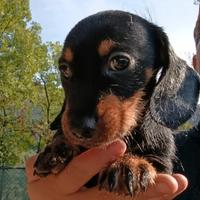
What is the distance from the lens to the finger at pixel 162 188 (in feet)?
8.18

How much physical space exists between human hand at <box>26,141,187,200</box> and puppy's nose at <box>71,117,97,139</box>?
8.7 inches

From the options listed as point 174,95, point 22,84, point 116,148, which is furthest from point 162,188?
point 22,84

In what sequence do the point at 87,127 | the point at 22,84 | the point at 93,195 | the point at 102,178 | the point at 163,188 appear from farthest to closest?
the point at 22,84 < the point at 93,195 < the point at 102,178 < the point at 163,188 < the point at 87,127

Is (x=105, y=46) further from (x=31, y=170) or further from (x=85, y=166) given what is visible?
(x=31, y=170)

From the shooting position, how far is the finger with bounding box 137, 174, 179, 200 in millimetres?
2494

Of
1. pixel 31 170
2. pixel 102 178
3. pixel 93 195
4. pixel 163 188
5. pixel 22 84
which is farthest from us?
pixel 22 84

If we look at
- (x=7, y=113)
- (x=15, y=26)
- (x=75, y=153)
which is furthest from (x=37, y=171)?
(x=7, y=113)

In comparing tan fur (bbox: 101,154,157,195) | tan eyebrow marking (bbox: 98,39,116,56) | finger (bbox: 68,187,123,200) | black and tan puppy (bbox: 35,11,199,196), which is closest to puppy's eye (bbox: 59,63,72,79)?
black and tan puppy (bbox: 35,11,199,196)

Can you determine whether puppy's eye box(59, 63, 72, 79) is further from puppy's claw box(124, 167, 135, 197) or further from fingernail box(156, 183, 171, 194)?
fingernail box(156, 183, 171, 194)

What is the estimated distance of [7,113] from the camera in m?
23.3

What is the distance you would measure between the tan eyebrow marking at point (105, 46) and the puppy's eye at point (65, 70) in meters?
0.18

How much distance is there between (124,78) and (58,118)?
2.29 feet

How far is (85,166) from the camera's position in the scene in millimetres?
2672

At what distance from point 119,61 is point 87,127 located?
43cm
